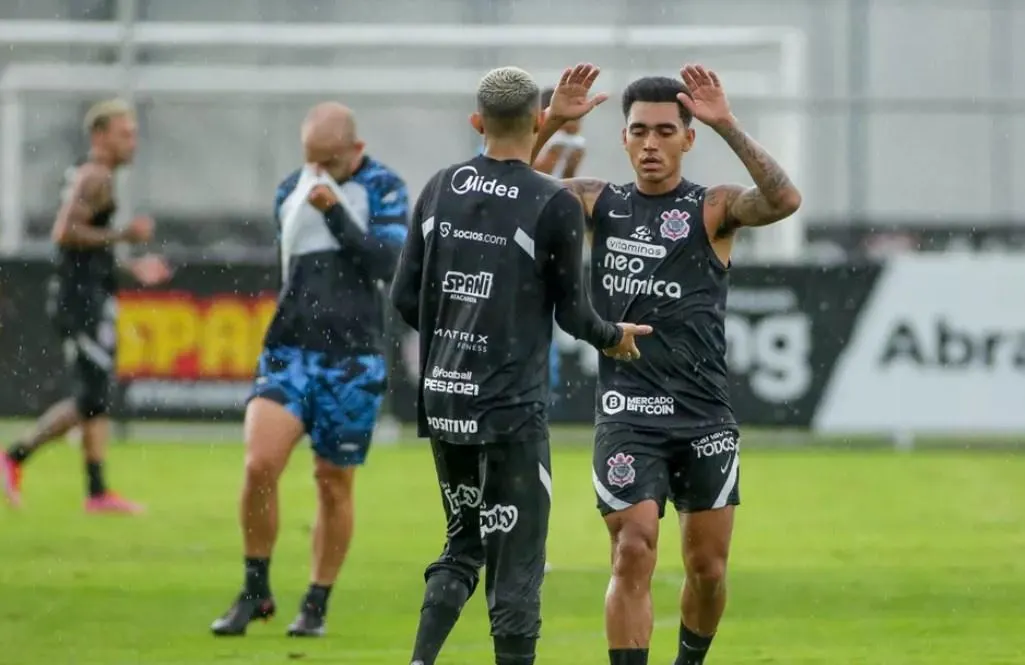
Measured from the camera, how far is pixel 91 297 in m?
14.4

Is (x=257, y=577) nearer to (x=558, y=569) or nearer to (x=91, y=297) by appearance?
(x=558, y=569)

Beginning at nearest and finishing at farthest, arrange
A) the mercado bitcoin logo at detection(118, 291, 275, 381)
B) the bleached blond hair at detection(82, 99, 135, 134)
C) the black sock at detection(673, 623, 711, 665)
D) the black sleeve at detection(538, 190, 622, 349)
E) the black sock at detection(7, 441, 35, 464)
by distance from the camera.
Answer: the black sleeve at detection(538, 190, 622, 349) < the black sock at detection(673, 623, 711, 665) < the bleached blond hair at detection(82, 99, 135, 134) < the black sock at detection(7, 441, 35, 464) < the mercado bitcoin logo at detection(118, 291, 275, 381)

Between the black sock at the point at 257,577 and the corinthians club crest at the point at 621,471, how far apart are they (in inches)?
96.9

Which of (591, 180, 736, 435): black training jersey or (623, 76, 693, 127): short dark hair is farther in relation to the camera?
(623, 76, 693, 127): short dark hair

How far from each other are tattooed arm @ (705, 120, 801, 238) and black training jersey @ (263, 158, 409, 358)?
2.15 metres

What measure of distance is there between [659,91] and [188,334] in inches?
479

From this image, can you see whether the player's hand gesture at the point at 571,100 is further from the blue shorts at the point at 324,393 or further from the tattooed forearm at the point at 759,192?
the blue shorts at the point at 324,393

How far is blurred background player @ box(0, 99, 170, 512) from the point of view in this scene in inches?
554

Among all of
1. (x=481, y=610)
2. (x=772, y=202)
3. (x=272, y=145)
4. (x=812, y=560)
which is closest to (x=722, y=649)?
(x=481, y=610)

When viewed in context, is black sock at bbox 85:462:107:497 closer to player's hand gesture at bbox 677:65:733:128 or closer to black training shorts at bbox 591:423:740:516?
black training shorts at bbox 591:423:740:516

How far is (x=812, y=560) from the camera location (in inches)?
473

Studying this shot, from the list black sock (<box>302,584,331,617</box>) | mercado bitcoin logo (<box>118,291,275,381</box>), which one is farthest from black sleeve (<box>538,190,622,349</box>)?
mercado bitcoin logo (<box>118,291,275,381</box>)

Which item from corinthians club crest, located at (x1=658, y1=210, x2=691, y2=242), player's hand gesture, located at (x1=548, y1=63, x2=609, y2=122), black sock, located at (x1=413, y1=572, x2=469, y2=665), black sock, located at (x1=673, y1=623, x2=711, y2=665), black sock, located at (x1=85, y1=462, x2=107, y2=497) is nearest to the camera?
black sock, located at (x1=413, y1=572, x2=469, y2=665)

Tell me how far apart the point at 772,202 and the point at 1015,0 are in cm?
2089
